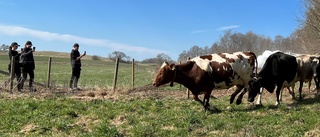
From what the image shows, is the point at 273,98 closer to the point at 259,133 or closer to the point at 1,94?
the point at 259,133

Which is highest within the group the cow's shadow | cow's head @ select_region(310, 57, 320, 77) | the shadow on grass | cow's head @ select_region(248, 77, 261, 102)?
cow's head @ select_region(310, 57, 320, 77)

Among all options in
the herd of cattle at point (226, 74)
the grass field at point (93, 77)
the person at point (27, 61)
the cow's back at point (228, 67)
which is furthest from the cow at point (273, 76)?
the person at point (27, 61)

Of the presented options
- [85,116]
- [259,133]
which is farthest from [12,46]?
[259,133]

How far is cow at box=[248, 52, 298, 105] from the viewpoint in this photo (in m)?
11.2

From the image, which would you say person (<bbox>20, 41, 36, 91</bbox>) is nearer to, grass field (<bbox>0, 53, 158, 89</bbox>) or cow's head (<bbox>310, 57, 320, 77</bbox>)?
grass field (<bbox>0, 53, 158, 89</bbox>)

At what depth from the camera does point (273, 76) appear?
11.5m

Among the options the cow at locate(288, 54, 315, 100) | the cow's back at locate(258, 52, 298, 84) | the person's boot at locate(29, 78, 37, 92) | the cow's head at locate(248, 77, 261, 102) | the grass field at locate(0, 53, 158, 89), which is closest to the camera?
the cow's head at locate(248, 77, 261, 102)

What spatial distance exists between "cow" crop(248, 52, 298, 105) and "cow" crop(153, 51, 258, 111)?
1.85ft

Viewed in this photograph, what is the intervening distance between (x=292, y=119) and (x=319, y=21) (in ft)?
41.3

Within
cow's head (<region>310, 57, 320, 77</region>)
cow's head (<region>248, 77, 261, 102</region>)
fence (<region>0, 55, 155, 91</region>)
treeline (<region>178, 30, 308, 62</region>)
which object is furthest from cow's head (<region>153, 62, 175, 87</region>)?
treeline (<region>178, 30, 308, 62</region>)

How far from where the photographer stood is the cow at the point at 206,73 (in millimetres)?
10414

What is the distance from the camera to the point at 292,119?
8.43 meters

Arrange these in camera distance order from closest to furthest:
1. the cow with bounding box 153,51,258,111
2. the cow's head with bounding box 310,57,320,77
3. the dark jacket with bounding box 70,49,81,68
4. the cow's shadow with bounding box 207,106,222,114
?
1. the cow's shadow with bounding box 207,106,222,114
2. the cow with bounding box 153,51,258,111
3. the cow's head with bounding box 310,57,320,77
4. the dark jacket with bounding box 70,49,81,68

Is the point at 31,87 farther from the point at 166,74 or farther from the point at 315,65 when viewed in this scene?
the point at 315,65
